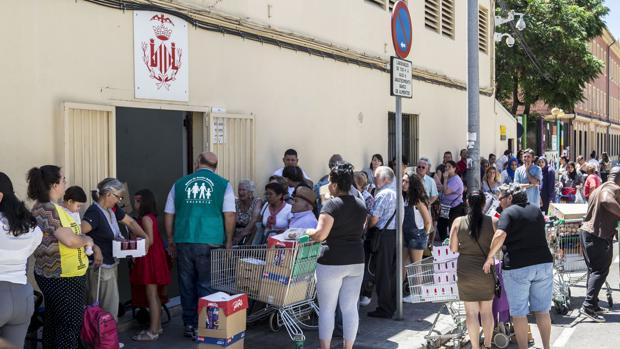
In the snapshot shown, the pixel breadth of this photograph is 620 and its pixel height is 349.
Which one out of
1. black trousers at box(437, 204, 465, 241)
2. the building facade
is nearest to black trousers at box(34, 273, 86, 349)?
black trousers at box(437, 204, 465, 241)

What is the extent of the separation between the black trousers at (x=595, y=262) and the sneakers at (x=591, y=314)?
0.17 ft

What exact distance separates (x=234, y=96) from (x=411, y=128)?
6.52 meters

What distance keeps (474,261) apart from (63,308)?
356 centimetres

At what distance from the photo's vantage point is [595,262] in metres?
8.65

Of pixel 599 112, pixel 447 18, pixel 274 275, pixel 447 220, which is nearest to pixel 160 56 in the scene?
pixel 274 275

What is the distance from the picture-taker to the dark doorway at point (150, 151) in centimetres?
847

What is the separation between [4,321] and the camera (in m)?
4.67

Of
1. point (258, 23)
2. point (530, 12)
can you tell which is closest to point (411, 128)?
point (258, 23)

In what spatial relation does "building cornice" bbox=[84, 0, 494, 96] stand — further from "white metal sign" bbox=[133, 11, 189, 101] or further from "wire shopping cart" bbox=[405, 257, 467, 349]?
"wire shopping cart" bbox=[405, 257, 467, 349]

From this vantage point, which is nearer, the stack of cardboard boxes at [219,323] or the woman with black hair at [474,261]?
the stack of cardboard boxes at [219,323]

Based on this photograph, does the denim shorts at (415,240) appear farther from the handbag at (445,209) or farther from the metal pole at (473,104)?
the metal pole at (473,104)

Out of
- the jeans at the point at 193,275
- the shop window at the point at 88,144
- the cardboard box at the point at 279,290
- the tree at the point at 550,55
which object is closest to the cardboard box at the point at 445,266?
the cardboard box at the point at 279,290

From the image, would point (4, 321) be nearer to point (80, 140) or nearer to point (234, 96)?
point (80, 140)

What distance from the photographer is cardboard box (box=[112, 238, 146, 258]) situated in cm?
635
